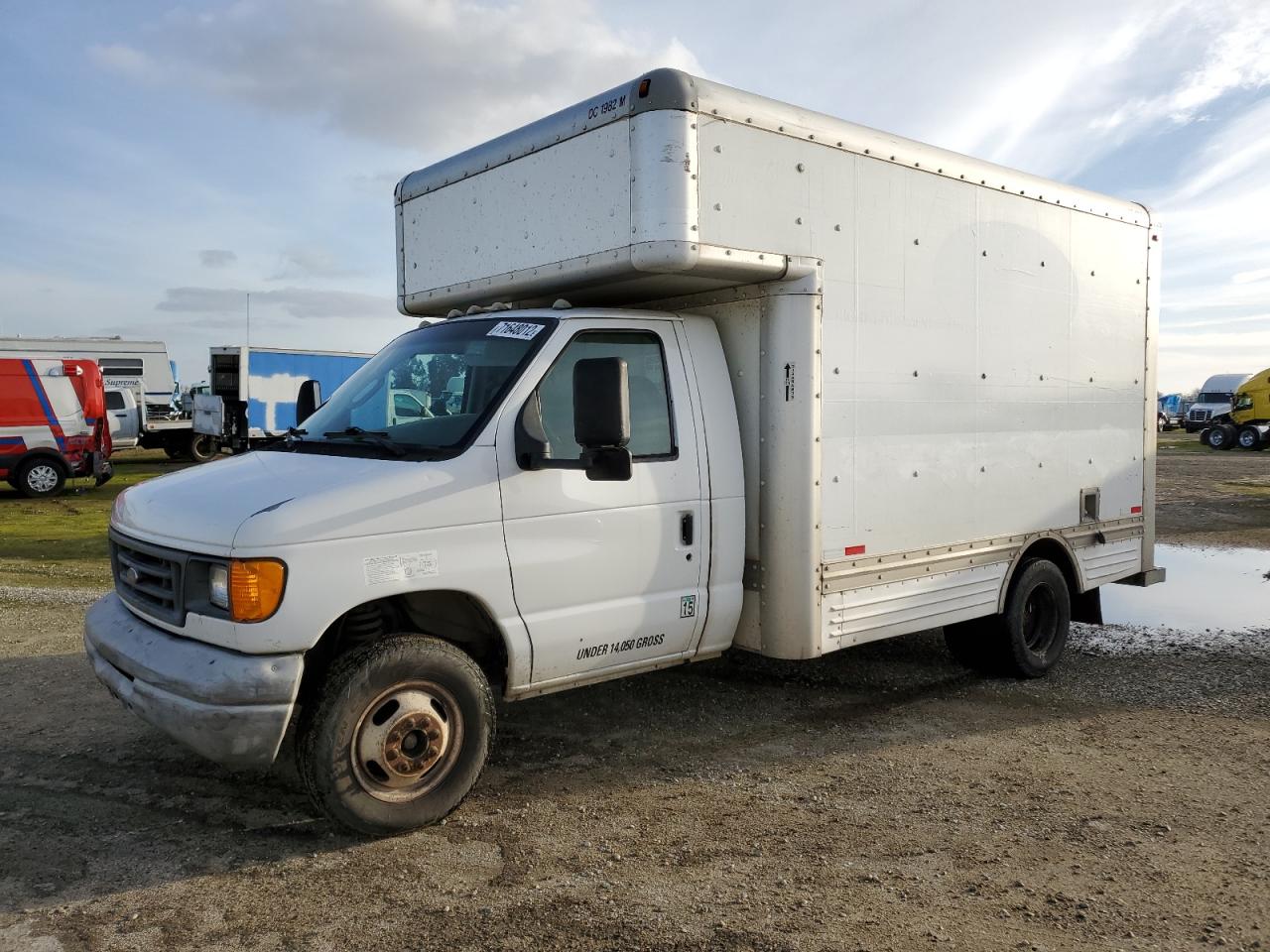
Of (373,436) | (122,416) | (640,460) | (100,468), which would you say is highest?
(122,416)

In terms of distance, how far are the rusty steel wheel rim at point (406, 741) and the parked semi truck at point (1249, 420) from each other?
37.9 m

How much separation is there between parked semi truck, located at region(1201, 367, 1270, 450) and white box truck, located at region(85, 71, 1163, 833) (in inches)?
1321

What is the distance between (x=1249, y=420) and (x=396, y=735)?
38620mm

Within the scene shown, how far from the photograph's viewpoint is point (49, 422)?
57.6 feet

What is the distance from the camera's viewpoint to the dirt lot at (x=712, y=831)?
3.43 metres

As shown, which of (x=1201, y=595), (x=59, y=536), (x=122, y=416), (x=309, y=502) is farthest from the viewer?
(x=122, y=416)

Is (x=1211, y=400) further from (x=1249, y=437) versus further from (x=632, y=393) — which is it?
(x=632, y=393)

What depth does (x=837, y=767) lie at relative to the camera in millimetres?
4914

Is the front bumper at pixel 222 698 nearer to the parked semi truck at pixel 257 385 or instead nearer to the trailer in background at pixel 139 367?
the parked semi truck at pixel 257 385

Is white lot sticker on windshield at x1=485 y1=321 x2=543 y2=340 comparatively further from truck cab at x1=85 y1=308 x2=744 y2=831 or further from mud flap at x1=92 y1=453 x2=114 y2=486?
mud flap at x1=92 y1=453 x2=114 y2=486

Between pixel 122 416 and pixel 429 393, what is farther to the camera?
pixel 122 416

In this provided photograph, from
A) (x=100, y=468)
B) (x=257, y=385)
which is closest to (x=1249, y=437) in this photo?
(x=257, y=385)

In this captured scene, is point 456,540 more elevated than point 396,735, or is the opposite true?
point 456,540

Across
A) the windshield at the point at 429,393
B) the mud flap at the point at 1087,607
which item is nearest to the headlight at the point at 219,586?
the windshield at the point at 429,393
